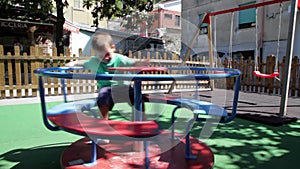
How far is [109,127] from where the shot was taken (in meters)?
1.61

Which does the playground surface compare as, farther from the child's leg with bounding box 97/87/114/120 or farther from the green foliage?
the green foliage

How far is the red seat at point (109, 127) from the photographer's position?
149 cm

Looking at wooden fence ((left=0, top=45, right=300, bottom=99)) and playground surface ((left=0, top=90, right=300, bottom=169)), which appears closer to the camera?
playground surface ((left=0, top=90, right=300, bottom=169))

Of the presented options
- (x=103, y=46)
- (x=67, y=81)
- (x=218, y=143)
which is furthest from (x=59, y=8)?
(x=218, y=143)

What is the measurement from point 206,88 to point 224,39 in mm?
7124

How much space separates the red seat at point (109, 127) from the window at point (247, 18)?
12996mm

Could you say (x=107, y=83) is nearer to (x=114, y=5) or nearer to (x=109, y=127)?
(x=109, y=127)

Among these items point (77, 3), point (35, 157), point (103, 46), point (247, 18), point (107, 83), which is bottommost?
point (35, 157)

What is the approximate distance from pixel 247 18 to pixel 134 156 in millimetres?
13001

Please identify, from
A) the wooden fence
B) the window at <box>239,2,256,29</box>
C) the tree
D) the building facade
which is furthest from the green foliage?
the window at <box>239,2,256,29</box>

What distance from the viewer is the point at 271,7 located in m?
11.7

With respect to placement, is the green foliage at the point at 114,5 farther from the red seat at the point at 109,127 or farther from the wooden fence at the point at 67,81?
the red seat at the point at 109,127

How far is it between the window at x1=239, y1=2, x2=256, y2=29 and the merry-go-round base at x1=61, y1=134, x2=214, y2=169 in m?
12.2

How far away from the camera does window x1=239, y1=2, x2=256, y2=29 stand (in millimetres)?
12688
